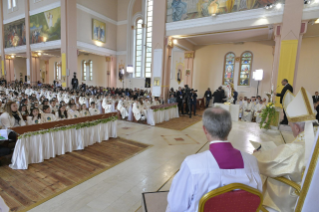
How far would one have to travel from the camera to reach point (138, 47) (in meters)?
19.6

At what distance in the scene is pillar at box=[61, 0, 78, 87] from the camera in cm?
1548

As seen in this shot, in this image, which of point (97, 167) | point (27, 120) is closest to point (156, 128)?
point (97, 167)

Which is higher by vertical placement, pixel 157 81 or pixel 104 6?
pixel 104 6

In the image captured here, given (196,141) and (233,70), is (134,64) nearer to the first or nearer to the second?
(233,70)

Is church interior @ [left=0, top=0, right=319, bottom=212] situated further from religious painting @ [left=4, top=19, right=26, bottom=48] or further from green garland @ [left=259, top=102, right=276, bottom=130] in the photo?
religious painting @ [left=4, top=19, right=26, bottom=48]

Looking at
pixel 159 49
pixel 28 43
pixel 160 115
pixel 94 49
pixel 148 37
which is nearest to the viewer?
pixel 160 115

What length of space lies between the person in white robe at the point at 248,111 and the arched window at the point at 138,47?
39.8 ft

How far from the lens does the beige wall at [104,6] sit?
1728cm

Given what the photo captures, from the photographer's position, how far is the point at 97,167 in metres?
4.30

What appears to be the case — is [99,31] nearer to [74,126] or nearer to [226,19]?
[226,19]

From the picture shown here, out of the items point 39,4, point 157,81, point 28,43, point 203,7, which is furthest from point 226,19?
point 28,43

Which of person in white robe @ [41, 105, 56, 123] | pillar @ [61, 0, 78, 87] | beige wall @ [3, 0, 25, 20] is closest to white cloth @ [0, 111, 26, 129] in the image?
person in white robe @ [41, 105, 56, 123]

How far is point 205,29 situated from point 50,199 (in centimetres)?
1097

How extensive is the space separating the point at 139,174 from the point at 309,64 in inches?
537
